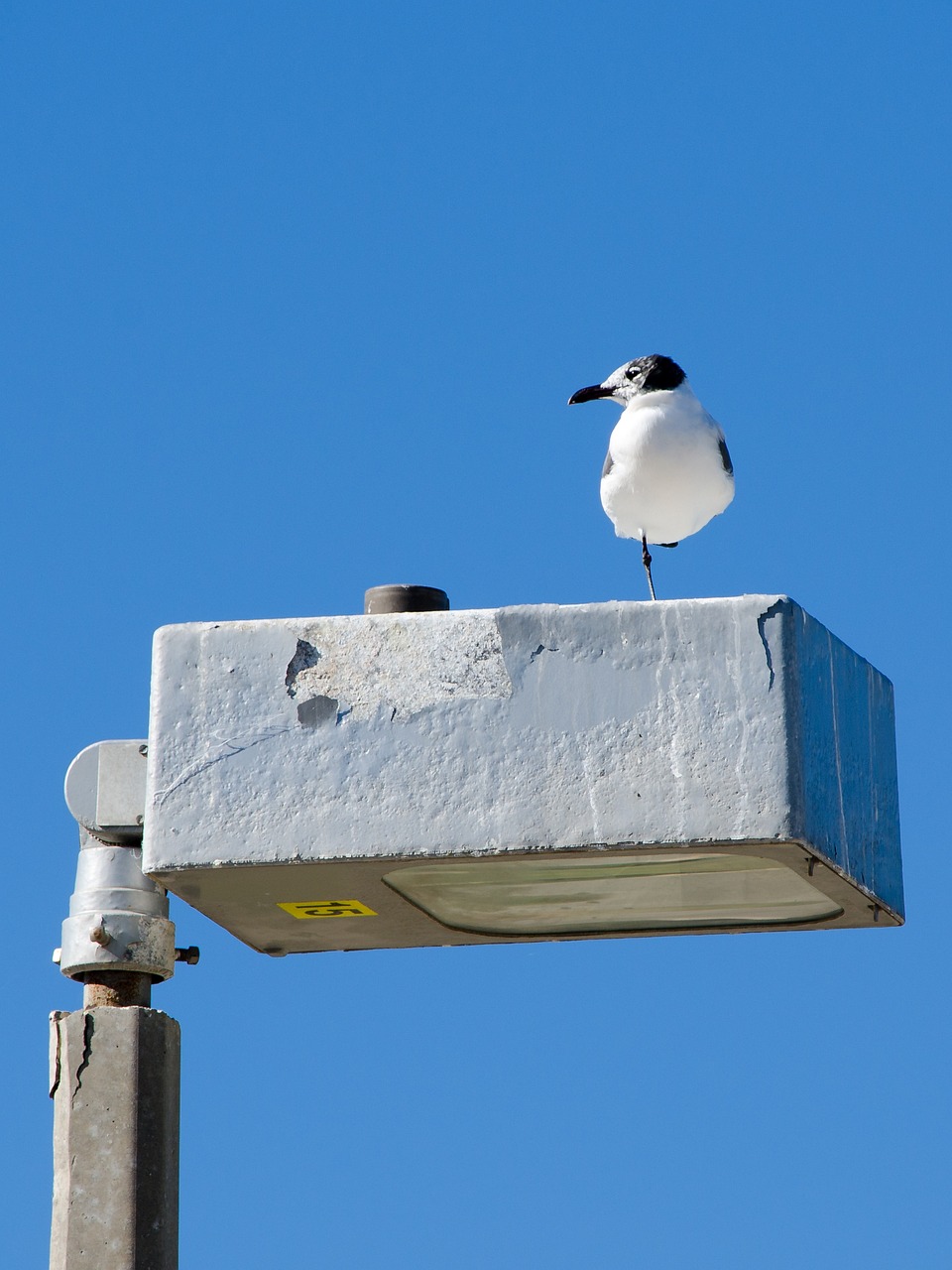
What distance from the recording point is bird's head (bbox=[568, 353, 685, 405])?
25.0 feet

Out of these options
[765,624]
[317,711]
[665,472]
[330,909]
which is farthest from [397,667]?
[665,472]

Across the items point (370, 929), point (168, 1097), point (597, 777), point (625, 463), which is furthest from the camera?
point (625, 463)

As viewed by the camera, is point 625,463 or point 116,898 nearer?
point 116,898

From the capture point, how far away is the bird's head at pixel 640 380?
25.0ft

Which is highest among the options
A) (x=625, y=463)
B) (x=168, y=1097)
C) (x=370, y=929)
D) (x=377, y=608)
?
(x=625, y=463)

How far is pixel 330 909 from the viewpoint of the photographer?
5.50m

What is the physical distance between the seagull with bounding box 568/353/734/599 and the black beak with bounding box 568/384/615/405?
29 centimetres

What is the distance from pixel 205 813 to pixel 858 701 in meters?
1.85

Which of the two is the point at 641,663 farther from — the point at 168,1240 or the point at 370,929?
the point at 168,1240

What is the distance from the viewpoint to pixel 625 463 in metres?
7.29

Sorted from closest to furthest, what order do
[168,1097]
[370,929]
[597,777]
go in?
1. [597,777]
2. [168,1097]
3. [370,929]

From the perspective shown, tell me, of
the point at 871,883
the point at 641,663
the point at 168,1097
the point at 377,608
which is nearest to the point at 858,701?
the point at 871,883

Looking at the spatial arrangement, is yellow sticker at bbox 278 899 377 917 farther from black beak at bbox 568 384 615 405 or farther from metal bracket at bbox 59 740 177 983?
black beak at bbox 568 384 615 405

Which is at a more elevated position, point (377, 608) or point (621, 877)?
point (377, 608)
